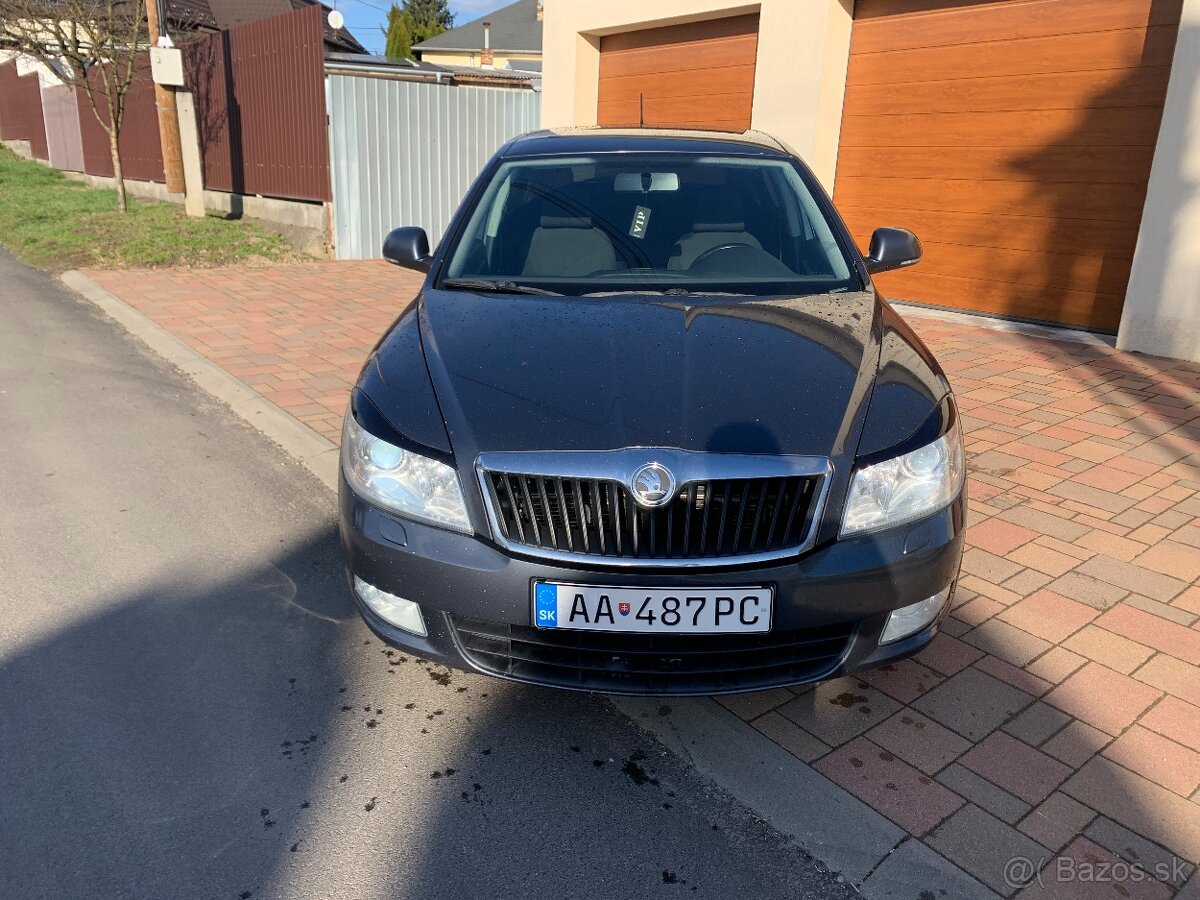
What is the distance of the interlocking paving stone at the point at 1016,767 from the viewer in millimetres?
2502

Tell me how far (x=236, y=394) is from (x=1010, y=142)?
643 cm

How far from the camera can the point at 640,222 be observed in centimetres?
373

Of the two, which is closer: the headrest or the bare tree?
the headrest

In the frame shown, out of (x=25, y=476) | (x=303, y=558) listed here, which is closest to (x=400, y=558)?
(x=303, y=558)

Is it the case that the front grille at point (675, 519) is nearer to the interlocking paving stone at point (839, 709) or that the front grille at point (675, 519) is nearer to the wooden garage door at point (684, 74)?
the interlocking paving stone at point (839, 709)

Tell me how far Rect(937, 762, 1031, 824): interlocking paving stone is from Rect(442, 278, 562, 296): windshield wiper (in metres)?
1.92

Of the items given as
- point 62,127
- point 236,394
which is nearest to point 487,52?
point 62,127

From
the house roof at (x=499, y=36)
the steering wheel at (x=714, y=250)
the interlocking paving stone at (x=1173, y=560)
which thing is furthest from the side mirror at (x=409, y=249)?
the house roof at (x=499, y=36)

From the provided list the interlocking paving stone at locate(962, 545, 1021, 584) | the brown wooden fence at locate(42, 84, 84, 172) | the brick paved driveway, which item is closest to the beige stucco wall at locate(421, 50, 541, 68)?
the brown wooden fence at locate(42, 84, 84, 172)

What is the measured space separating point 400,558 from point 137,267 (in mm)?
9575

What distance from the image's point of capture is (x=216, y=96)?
14.5 meters

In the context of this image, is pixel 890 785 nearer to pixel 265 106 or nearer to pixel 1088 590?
pixel 1088 590

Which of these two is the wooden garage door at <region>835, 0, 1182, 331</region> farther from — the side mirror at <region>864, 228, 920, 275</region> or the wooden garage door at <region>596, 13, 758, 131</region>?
the side mirror at <region>864, 228, 920, 275</region>

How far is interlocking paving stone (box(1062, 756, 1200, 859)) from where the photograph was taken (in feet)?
7.66
